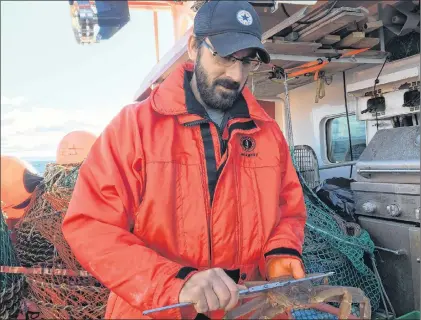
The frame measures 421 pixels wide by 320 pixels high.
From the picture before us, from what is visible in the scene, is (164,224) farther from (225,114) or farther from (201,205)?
(225,114)

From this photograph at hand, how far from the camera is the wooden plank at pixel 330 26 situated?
352 centimetres

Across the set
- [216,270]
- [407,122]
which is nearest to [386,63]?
[407,122]

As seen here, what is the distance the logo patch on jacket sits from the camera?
189cm

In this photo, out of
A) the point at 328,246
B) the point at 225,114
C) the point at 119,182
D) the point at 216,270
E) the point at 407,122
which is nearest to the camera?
the point at 216,270

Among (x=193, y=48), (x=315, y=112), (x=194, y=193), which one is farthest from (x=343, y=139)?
(x=194, y=193)

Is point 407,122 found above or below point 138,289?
above

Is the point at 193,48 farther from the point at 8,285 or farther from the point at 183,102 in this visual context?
the point at 8,285

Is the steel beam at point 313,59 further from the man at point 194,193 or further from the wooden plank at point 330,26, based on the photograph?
the man at point 194,193

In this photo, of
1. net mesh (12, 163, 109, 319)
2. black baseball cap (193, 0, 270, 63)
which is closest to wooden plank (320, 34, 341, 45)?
black baseball cap (193, 0, 270, 63)

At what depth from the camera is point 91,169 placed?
64.3 inches

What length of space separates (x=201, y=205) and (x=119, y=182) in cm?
36

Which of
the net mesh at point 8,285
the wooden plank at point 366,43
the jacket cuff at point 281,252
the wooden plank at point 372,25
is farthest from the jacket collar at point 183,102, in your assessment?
the wooden plank at point 366,43

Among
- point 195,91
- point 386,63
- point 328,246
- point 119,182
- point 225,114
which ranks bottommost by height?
point 328,246

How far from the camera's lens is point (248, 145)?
6.27 feet
